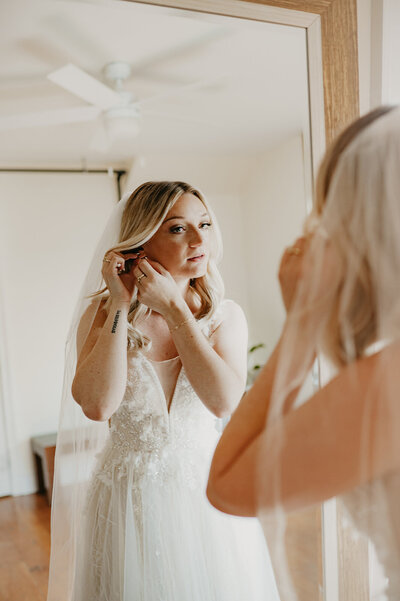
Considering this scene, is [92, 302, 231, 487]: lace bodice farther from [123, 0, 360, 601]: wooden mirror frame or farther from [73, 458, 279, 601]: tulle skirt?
[123, 0, 360, 601]: wooden mirror frame

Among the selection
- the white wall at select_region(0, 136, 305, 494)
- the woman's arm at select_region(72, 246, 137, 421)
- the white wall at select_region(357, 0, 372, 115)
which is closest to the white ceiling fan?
the white wall at select_region(0, 136, 305, 494)

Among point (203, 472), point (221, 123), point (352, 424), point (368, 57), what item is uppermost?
point (368, 57)

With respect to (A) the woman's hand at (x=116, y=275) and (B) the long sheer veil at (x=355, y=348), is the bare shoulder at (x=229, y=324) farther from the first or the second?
(B) the long sheer veil at (x=355, y=348)

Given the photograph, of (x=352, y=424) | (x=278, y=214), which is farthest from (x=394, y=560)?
(x=278, y=214)

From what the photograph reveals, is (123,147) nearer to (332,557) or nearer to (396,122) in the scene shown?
(396,122)

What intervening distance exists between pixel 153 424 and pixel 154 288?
1.11ft

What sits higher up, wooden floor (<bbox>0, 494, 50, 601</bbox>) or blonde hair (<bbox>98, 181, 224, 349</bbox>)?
blonde hair (<bbox>98, 181, 224, 349</bbox>)

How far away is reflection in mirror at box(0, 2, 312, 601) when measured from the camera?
4.51 feet

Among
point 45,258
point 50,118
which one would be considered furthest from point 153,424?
point 50,118

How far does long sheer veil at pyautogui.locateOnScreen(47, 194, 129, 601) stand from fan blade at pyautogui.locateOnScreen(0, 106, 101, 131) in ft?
0.75

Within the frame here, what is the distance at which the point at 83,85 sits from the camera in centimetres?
140

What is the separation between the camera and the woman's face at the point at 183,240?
146 centimetres

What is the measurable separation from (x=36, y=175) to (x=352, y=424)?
3.33ft

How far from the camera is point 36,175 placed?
4.58ft
